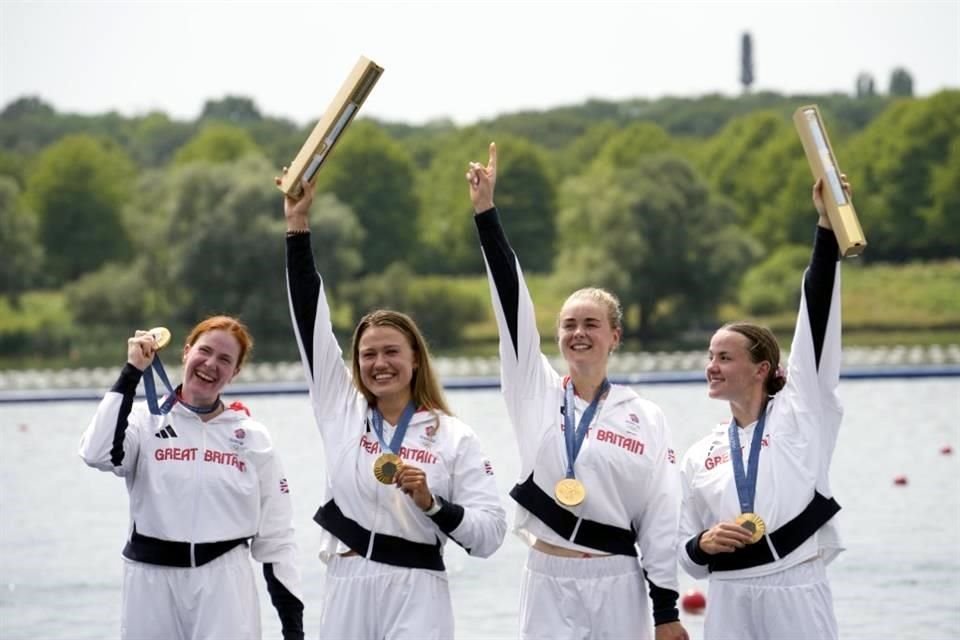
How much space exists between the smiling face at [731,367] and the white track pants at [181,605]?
73.1 inches

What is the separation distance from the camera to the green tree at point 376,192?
93812mm

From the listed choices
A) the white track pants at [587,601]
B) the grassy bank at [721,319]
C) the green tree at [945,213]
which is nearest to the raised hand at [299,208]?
the white track pants at [587,601]

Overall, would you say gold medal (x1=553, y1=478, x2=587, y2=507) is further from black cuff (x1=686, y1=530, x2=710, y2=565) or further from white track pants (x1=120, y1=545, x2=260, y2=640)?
white track pants (x1=120, y1=545, x2=260, y2=640)

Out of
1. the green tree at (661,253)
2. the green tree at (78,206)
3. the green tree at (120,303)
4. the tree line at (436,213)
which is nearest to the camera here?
the tree line at (436,213)

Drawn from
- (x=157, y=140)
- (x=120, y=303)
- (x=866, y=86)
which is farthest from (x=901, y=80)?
(x=120, y=303)

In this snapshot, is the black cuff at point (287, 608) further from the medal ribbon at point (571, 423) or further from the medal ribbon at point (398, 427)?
the medal ribbon at point (571, 423)

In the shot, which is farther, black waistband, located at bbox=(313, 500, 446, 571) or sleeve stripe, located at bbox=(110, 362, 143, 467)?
sleeve stripe, located at bbox=(110, 362, 143, 467)

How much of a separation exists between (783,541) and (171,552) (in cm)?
212

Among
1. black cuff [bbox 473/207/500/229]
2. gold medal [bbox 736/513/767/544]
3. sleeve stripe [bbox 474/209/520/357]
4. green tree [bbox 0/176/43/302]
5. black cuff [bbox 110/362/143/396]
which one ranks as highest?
green tree [bbox 0/176/43/302]

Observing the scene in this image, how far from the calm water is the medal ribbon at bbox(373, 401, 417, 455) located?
206 inches

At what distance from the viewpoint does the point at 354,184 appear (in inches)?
3750

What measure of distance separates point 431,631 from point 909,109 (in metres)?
90.8

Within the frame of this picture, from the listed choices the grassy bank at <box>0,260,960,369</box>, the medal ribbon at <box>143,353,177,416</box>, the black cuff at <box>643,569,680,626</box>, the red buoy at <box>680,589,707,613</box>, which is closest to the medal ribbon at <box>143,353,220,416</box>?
the medal ribbon at <box>143,353,177,416</box>

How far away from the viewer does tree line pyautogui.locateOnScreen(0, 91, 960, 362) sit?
68312mm
